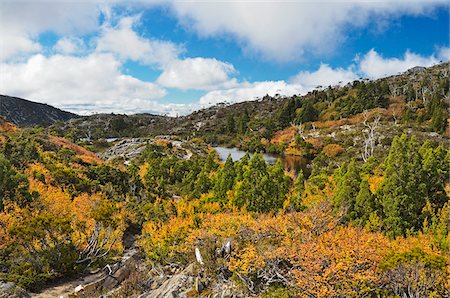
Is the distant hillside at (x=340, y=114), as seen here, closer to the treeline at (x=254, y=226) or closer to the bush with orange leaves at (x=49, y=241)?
the treeline at (x=254, y=226)

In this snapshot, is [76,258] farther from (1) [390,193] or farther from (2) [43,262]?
(1) [390,193]

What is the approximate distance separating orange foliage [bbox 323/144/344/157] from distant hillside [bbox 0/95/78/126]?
4095 inches

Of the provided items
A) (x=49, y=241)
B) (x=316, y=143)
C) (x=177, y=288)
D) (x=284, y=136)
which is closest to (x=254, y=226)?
(x=177, y=288)

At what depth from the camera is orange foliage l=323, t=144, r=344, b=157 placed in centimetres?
6188

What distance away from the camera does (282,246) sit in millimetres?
14062

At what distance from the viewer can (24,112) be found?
142625 millimetres

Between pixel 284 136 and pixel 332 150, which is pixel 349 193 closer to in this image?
pixel 332 150

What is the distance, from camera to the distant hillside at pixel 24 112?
133m

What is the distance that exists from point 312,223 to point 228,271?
5.24 m

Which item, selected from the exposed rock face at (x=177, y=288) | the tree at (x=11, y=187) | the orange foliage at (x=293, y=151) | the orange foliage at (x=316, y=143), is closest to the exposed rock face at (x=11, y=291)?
the exposed rock face at (x=177, y=288)

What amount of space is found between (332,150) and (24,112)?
131680 millimetres

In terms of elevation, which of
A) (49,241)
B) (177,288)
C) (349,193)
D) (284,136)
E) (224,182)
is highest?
(284,136)

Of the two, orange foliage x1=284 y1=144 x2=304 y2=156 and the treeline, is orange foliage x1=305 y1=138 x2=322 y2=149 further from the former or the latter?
the treeline

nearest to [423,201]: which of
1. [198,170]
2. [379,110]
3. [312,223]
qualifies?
[312,223]
